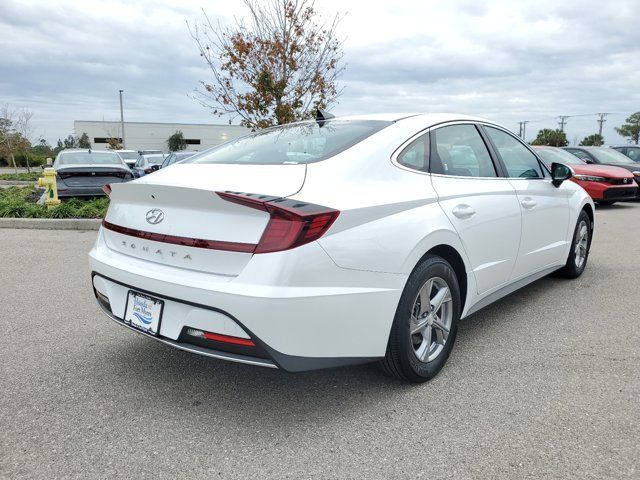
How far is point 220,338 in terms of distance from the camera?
2412mm

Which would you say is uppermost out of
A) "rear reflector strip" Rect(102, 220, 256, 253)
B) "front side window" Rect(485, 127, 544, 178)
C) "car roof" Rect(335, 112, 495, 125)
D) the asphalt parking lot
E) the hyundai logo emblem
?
"car roof" Rect(335, 112, 495, 125)

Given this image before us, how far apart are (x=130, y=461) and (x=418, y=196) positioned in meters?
1.94

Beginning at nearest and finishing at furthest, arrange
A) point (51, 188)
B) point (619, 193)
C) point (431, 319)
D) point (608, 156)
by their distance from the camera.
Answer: point (431, 319) < point (51, 188) < point (619, 193) < point (608, 156)

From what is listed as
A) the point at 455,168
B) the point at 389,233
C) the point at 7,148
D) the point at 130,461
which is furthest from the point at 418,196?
the point at 7,148

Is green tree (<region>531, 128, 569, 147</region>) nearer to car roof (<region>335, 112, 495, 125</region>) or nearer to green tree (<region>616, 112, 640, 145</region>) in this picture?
green tree (<region>616, 112, 640, 145</region>)

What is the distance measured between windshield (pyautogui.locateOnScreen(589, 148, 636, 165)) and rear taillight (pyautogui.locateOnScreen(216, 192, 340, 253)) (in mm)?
13312

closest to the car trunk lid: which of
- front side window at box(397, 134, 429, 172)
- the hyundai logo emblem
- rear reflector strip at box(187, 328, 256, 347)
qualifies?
the hyundai logo emblem

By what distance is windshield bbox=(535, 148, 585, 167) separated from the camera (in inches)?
500

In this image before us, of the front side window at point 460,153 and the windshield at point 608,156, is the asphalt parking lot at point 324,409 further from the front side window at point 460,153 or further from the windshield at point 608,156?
the windshield at point 608,156

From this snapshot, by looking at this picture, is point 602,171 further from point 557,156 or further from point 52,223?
point 52,223

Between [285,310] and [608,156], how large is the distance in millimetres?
14213

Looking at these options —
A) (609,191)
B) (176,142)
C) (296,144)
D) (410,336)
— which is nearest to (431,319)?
(410,336)

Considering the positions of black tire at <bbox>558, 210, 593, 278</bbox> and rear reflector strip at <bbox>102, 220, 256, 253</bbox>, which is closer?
rear reflector strip at <bbox>102, 220, 256, 253</bbox>

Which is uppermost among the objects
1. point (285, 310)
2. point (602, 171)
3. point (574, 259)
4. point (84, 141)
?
point (84, 141)
